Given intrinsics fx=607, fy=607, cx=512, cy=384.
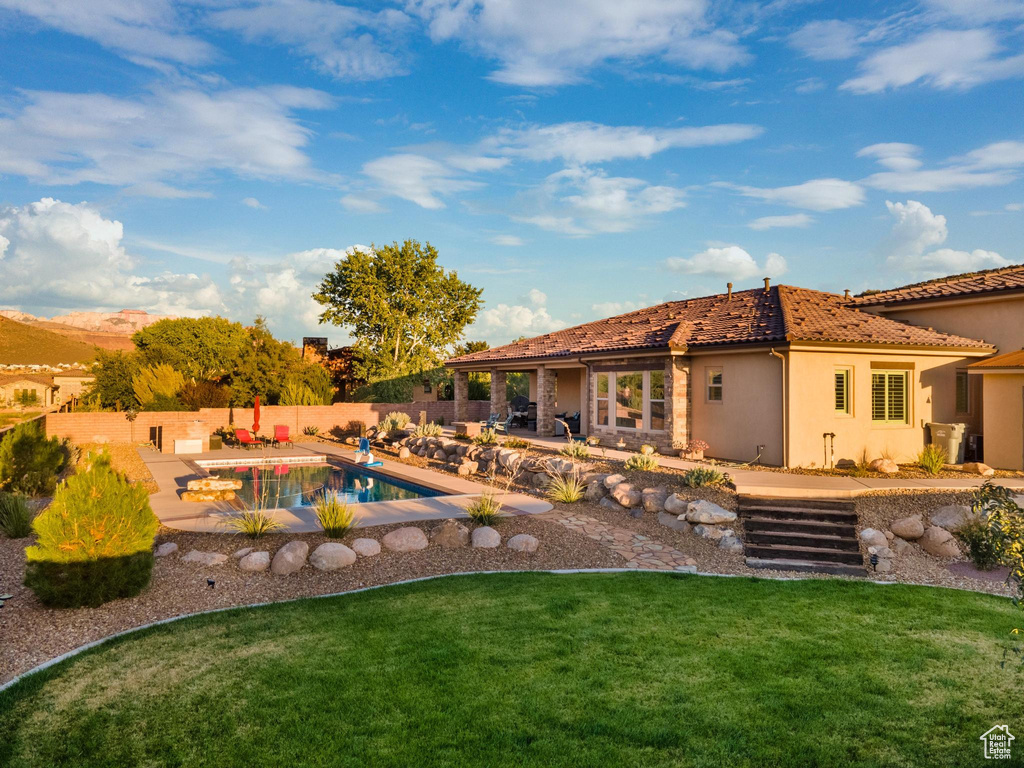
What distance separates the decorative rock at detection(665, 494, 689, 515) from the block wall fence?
55.4ft

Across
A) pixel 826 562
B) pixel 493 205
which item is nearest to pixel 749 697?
pixel 826 562

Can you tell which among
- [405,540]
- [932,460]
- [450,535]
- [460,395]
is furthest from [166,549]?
[460,395]

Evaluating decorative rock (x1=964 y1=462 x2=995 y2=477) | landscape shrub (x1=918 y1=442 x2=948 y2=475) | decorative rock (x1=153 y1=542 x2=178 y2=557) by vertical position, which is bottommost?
decorative rock (x1=153 y1=542 x2=178 y2=557)

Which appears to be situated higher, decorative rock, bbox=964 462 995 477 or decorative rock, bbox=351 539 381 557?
decorative rock, bbox=964 462 995 477

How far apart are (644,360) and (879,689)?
37.8ft

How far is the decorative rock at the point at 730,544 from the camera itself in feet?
30.7

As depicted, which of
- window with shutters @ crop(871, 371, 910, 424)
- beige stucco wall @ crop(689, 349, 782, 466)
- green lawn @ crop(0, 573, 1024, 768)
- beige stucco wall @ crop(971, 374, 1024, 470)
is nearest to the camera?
green lawn @ crop(0, 573, 1024, 768)

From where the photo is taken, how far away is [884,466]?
12594 mm

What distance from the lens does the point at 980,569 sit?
870 cm

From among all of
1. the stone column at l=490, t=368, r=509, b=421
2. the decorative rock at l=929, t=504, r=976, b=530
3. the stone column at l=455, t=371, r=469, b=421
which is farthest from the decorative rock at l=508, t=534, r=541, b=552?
the stone column at l=455, t=371, r=469, b=421

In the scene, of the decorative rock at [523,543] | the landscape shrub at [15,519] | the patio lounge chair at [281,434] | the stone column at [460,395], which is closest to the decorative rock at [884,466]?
the decorative rock at [523,543]

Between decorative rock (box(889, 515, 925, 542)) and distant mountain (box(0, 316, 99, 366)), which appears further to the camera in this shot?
distant mountain (box(0, 316, 99, 366))

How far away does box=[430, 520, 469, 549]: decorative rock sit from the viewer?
350 inches

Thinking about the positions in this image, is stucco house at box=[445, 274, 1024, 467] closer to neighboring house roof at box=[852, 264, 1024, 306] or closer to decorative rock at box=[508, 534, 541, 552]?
neighboring house roof at box=[852, 264, 1024, 306]
